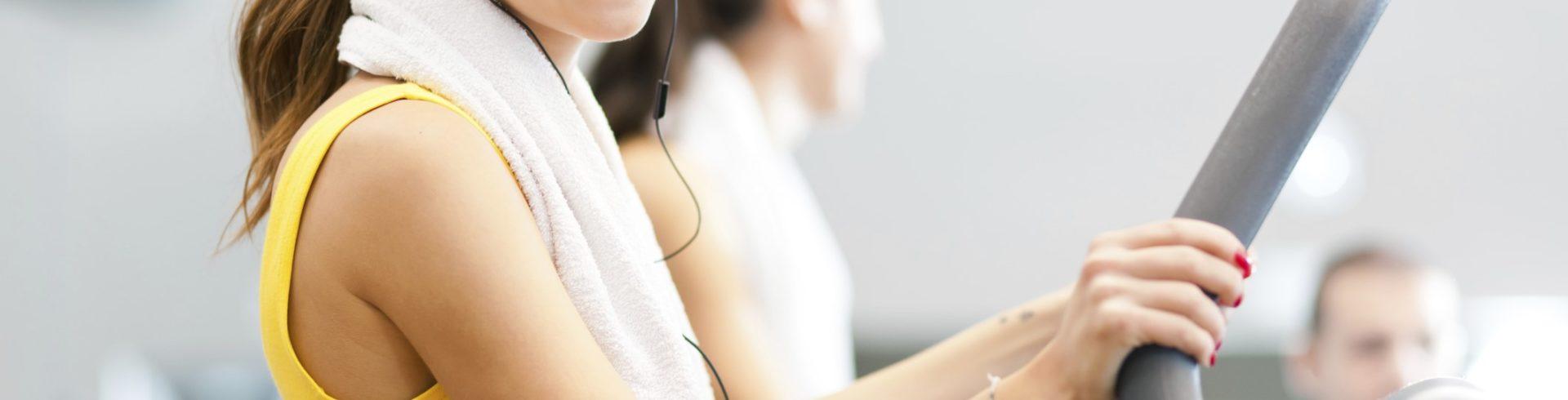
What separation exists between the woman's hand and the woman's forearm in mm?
223

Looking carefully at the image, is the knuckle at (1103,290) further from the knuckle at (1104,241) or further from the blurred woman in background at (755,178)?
the blurred woman in background at (755,178)

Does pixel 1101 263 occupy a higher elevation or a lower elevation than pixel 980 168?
higher

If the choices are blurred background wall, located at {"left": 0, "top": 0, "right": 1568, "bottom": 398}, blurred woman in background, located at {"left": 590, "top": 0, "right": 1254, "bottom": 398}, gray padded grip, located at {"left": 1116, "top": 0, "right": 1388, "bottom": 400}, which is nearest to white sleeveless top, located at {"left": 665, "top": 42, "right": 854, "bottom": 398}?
blurred woman in background, located at {"left": 590, "top": 0, "right": 1254, "bottom": 398}

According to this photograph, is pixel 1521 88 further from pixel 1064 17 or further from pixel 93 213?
pixel 93 213

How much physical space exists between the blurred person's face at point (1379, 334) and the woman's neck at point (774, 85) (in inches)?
31.5

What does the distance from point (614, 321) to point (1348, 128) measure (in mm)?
2567

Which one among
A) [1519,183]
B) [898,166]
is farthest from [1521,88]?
[898,166]

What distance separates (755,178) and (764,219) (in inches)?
2.4

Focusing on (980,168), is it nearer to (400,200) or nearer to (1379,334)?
(1379,334)

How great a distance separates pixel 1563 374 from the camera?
2398 mm

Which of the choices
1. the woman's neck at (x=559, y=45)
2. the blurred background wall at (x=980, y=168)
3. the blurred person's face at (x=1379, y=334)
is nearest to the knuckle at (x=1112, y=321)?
the woman's neck at (x=559, y=45)

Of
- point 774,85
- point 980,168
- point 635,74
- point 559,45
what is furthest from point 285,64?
point 980,168

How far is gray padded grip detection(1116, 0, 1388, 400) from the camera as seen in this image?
1.55 feet

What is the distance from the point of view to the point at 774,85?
5.35 ft
